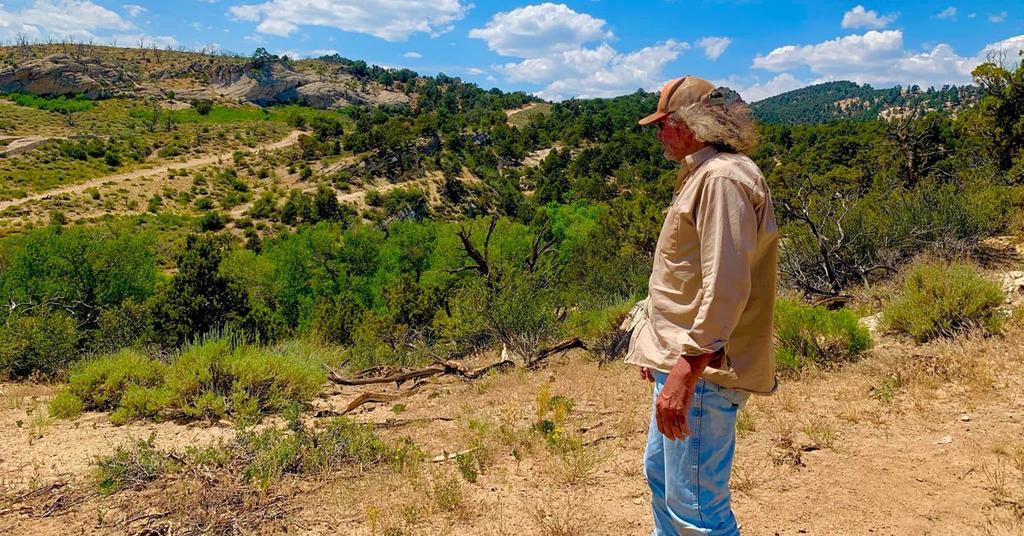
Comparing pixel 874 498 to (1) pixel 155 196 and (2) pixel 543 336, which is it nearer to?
(2) pixel 543 336

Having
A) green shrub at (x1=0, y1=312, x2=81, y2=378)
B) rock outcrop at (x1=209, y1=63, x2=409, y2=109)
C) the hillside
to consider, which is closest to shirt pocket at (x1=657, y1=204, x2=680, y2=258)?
green shrub at (x1=0, y1=312, x2=81, y2=378)

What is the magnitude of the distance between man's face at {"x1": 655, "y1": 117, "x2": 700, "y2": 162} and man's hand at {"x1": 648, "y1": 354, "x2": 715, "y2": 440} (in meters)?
0.68

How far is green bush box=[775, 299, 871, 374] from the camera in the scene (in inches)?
201

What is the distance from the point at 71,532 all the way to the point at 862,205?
11.7 m

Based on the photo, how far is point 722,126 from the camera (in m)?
1.73

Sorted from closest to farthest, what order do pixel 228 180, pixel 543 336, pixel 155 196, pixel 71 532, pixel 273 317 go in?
pixel 71 532
pixel 543 336
pixel 273 317
pixel 155 196
pixel 228 180

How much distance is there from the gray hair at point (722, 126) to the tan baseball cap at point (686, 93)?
0.07 feet

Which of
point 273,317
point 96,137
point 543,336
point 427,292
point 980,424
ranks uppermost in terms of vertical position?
point 96,137

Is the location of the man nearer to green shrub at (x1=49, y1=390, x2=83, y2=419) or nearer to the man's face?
the man's face

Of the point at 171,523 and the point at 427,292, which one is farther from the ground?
the point at 171,523

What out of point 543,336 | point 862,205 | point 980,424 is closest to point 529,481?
point 980,424

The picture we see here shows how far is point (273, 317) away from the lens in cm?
2442

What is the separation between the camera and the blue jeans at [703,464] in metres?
1.68

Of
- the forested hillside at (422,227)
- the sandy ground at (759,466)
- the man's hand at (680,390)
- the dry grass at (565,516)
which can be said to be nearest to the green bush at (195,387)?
the sandy ground at (759,466)
